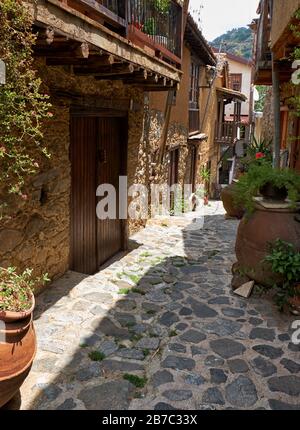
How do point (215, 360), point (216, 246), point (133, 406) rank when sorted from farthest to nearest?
point (216, 246) < point (215, 360) < point (133, 406)

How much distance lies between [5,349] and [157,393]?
4.40ft

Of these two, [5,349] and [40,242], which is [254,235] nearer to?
[40,242]

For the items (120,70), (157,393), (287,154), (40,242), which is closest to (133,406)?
(157,393)

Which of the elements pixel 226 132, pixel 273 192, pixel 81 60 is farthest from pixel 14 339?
pixel 226 132

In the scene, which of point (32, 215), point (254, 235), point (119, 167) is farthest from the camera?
point (119, 167)

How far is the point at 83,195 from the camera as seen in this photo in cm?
581

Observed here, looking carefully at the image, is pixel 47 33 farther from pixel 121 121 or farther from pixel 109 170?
Answer: pixel 121 121

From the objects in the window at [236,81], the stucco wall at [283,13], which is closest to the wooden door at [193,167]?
the stucco wall at [283,13]

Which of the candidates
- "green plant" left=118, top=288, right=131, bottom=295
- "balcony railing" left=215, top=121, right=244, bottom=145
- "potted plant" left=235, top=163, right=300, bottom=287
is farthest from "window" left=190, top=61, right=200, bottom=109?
"green plant" left=118, top=288, right=131, bottom=295

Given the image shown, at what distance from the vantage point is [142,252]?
7.12m

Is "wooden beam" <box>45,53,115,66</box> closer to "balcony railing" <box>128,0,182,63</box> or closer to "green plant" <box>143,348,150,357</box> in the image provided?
"balcony railing" <box>128,0,182,63</box>

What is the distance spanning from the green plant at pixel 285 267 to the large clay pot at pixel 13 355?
9.74ft

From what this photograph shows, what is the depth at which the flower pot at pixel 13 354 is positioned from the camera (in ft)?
8.82
